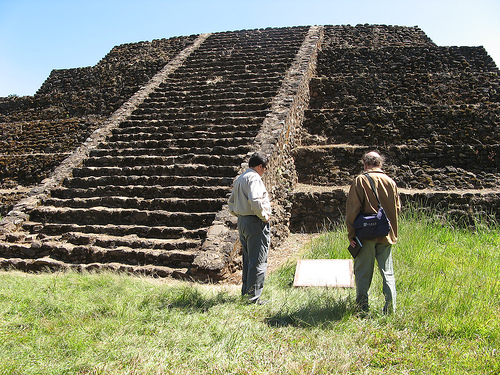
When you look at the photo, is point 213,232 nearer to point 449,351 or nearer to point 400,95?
point 449,351

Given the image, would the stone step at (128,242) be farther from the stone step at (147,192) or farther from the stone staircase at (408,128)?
the stone staircase at (408,128)

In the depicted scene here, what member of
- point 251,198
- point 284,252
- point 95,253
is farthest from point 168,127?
point 251,198

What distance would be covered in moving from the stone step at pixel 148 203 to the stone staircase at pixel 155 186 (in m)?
0.02

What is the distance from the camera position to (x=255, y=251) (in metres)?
3.85

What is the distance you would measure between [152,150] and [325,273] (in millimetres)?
5083

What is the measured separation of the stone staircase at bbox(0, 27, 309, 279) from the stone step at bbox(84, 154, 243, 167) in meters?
0.02

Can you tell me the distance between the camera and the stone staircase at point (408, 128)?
782cm

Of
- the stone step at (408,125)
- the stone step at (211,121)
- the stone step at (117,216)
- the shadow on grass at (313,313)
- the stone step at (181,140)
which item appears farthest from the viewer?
the stone step at (408,125)

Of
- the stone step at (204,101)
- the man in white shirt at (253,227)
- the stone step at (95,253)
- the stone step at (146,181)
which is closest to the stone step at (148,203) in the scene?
the stone step at (146,181)

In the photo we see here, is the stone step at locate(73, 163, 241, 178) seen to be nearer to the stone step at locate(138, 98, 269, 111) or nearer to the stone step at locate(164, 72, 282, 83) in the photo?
the stone step at locate(138, 98, 269, 111)

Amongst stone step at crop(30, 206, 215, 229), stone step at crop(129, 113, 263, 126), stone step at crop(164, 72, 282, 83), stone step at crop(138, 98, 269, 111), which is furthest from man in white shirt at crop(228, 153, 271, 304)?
stone step at crop(164, 72, 282, 83)

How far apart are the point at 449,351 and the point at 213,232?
131 inches

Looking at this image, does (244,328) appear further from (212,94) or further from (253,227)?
(212,94)

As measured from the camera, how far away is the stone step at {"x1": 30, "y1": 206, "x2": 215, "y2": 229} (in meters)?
6.13
